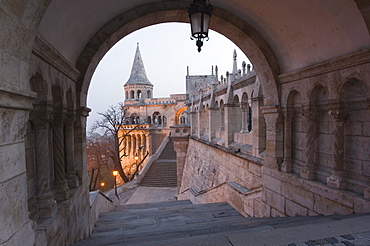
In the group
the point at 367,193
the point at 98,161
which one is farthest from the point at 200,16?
the point at 98,161

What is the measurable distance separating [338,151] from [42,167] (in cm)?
Result: 420

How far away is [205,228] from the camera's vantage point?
3592 mm

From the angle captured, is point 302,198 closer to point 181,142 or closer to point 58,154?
point 58,154

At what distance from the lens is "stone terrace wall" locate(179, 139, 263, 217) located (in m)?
5.86

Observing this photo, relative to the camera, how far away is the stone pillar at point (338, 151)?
11.1 ft

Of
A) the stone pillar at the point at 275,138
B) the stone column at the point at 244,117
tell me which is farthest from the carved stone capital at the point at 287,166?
the stone column at the point at 244,117

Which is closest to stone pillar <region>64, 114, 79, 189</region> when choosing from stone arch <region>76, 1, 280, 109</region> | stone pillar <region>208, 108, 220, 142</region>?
stone arch <region>76, 1, 280, 109</region>

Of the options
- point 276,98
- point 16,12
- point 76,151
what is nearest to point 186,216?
point 76,151

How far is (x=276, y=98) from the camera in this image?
4688 millimetres

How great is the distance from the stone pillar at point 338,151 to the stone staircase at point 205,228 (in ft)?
1.88

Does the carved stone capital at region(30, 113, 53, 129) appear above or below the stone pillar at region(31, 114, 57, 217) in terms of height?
above

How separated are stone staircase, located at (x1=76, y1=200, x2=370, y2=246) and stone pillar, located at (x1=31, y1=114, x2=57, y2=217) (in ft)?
2.88

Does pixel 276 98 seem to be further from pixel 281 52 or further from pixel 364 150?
pixel 364 150

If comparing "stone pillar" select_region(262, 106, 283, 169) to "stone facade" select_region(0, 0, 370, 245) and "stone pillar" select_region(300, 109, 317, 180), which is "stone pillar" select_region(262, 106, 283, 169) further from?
"stone pillar" select_region(300, 109, 317, 180)
